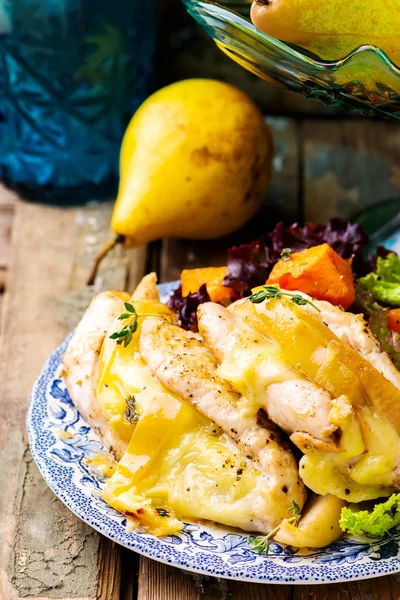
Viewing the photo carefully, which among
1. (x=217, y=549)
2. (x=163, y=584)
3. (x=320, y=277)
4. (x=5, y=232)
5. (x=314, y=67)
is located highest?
(x=314, y=67)

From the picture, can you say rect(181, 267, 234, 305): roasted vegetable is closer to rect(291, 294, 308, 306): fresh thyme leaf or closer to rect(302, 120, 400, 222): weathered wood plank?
rect(291, 294, 308, 306): fresh thyme leaf

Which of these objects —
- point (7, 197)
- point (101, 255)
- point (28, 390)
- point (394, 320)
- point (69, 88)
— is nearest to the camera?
point (394, 320)

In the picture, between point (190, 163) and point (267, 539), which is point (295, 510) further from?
point (190, 163)

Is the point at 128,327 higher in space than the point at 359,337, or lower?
lower

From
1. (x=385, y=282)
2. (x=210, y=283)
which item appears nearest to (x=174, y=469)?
(x=210, y=283)

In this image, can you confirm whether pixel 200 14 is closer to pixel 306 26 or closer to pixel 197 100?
pixel 306 26

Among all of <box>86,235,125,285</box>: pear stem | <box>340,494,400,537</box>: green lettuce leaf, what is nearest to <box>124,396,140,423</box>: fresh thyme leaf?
<box>340,494,400,537</box>: green lettuce leaf
